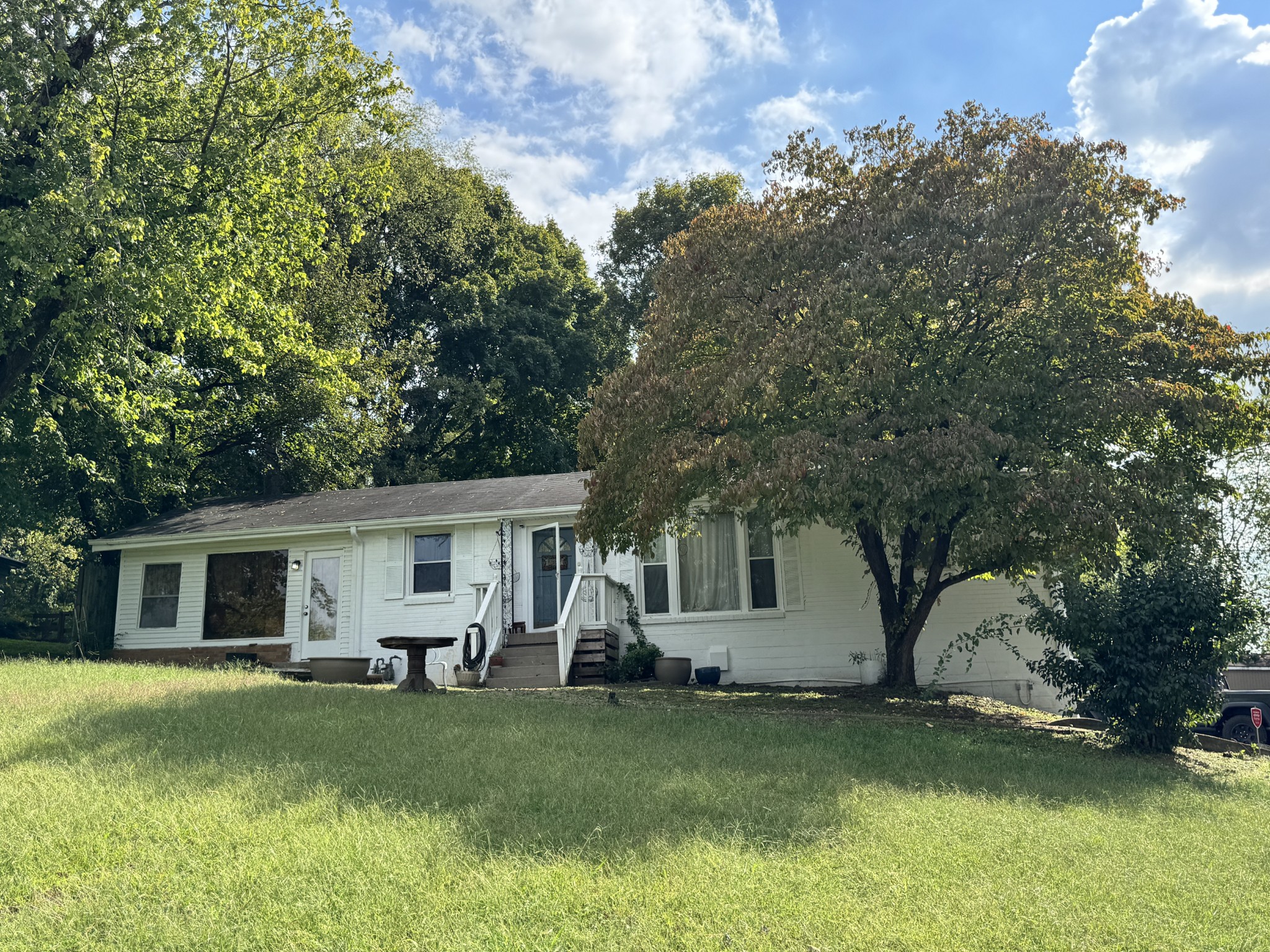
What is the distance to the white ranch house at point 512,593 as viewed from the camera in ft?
53.0

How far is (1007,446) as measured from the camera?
35.8 ft

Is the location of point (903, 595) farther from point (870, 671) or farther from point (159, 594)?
point (159, 594)

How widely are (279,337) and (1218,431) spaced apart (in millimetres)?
17135

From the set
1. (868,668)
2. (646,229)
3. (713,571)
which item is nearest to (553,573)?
(713,571)

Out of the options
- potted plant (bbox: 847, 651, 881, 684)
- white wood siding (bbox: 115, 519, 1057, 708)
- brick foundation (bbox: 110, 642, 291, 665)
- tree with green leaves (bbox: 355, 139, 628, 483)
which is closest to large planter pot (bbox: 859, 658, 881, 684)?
potted plant (bbox: 847, 651, 881, 684)

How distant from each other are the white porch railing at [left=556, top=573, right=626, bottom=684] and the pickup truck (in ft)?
31.3

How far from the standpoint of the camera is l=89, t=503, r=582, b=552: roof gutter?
17.1 m

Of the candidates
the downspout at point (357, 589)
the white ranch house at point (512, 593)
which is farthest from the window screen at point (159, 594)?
the downspout at point (357, 589)

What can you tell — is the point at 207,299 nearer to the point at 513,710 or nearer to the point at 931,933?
the point at 513,710

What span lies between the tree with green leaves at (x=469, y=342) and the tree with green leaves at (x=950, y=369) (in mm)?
19063

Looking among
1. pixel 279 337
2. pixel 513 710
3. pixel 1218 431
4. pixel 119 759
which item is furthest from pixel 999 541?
pixel 279 337

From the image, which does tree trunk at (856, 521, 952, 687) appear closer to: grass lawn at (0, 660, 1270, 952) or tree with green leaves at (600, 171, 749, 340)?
grass lawn at (0, 660, 1270, 952)

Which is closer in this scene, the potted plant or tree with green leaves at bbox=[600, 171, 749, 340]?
the potted plant

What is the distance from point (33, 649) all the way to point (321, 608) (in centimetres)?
860
